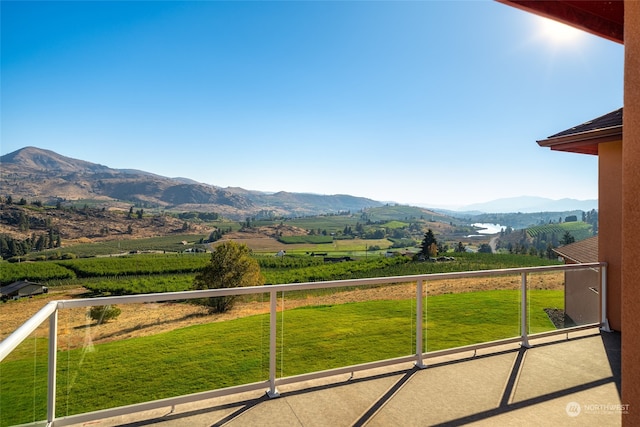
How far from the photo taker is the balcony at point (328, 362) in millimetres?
2676

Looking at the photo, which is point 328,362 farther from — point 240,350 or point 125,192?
point 125,192

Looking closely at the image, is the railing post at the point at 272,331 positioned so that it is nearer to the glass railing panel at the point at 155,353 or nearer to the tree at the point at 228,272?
the glass railing panel at the point at 155,353

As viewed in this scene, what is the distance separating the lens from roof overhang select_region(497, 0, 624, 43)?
335cm

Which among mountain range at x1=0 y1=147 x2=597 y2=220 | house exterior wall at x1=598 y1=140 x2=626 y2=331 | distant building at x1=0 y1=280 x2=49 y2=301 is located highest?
mountain range at x1=0 y1=147 x2=597 y2=220

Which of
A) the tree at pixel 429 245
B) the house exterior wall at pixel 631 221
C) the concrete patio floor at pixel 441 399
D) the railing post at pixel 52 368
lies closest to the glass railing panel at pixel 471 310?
the concrete patio floor at pixel 441 399

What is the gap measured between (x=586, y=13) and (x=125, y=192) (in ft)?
293

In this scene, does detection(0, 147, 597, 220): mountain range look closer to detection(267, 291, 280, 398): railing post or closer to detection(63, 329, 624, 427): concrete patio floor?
detection(63, 329, 624, 427): concrete patio floor

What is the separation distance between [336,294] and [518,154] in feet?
135

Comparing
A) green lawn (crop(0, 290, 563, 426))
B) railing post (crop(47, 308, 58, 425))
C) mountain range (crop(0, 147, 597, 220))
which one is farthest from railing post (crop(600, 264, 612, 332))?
mountain range (crop(0, 147, 597, 220))

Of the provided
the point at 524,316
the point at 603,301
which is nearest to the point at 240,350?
the point at 524,316

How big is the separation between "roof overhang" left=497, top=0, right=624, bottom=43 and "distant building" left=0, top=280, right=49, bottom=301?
4976cm

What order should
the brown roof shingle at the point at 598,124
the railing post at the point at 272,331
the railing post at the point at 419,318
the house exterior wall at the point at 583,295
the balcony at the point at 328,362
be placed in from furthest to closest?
the brown roof shingle at the point at 598,124, the house exterior wall at the point at 583,295, the railing post at the point at 419,318, the railing post at the point at 272,331, the balcony at the point at 328,362

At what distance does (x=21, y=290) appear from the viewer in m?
39.8

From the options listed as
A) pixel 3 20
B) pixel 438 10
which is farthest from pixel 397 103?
pixel 3 20
